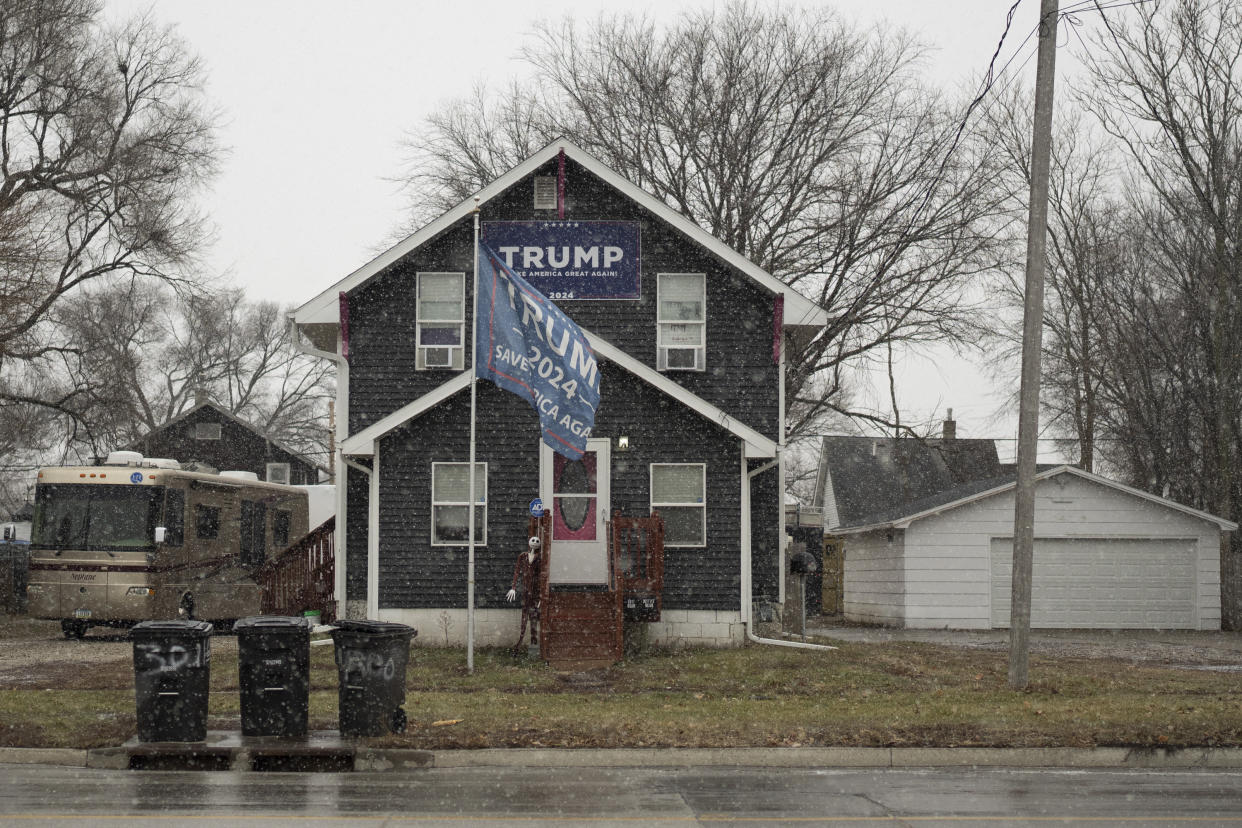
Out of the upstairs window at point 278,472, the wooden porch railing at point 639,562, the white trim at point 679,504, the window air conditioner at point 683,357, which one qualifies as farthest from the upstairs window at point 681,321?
the upstairs window at point 278,472

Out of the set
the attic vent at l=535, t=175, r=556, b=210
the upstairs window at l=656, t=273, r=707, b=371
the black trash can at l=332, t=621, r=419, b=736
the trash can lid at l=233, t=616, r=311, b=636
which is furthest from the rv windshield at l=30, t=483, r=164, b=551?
the black trash can at l=332, t=621, r=419, b=736

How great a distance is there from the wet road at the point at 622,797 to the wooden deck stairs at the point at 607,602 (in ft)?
23.2

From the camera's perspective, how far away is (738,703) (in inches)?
547

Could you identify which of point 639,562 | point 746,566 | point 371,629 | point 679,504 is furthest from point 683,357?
point 371,629

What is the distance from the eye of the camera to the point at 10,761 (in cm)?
1091

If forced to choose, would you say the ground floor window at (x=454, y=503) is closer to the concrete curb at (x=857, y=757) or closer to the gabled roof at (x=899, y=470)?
the concrete curb at (x=857, y=757)

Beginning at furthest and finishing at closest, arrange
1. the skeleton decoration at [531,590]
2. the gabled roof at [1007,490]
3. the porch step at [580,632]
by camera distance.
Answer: the gabled roof at [1007,490], the skeleton decoration at [531,590], the porch step at [580,632]

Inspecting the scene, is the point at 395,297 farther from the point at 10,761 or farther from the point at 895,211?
the point at 895,211

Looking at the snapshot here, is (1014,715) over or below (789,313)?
below

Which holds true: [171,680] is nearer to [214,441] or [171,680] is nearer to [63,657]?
[63,657]

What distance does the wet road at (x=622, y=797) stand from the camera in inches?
337

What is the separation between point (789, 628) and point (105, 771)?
750 inches

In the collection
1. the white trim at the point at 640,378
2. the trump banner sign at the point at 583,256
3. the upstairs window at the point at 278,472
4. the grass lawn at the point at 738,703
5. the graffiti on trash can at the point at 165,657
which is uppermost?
the trump banner sign at the point at 583,256

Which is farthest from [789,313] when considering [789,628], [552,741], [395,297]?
[552,741]
